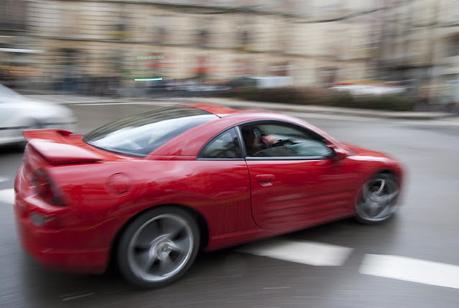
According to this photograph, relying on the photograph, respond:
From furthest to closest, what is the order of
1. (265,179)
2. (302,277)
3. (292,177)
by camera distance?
(292,177) < (265,179) < (302,277)

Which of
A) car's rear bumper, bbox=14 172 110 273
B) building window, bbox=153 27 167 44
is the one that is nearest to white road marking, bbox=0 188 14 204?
car's rear bumper, bbox=14 172 110 273

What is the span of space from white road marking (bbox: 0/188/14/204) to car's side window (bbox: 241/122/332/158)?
9.98 ft

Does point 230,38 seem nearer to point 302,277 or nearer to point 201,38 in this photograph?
point 201,38

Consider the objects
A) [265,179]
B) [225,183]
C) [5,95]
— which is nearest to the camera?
[225,183]

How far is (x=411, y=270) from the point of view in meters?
4.19

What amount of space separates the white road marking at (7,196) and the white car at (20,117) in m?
2.10

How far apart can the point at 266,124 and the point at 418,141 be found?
338 inches

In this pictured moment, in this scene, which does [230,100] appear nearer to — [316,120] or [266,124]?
[316,120]

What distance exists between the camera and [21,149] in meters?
8.54

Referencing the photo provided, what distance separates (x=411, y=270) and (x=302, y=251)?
91 cm

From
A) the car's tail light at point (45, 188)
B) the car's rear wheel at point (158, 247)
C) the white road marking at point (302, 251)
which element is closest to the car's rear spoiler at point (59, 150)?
the car's tail light at point (45, 188)

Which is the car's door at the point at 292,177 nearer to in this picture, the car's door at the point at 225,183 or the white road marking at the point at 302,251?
the car's door at the point at 225,183

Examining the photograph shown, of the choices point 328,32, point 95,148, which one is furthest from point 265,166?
point 328,32

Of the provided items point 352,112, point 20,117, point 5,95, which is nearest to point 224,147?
point 20,117
